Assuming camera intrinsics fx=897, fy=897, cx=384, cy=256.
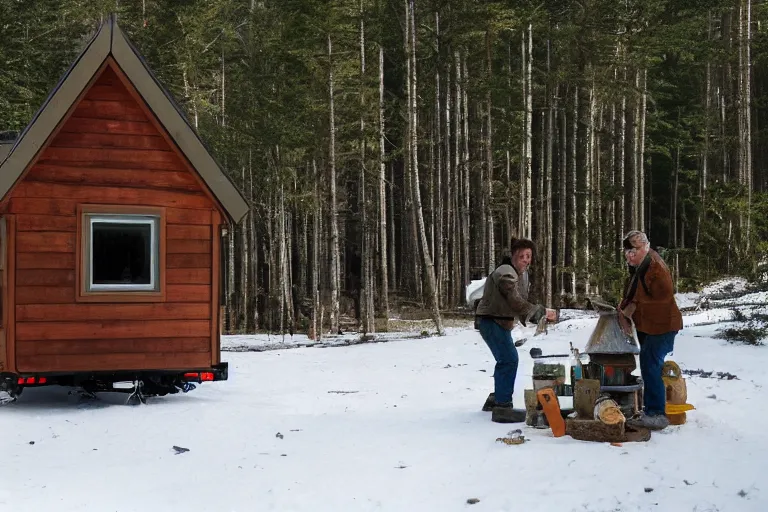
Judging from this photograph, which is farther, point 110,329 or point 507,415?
point 110,329

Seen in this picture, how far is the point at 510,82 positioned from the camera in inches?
1183

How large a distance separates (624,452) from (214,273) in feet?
18.9

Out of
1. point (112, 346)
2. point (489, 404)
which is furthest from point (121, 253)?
point (489, 404)

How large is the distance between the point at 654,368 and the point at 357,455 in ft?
9.27

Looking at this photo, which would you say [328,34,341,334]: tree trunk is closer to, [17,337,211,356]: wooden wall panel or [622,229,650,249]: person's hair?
[17,337,211,356]: wooden wall panel

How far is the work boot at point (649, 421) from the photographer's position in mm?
7943

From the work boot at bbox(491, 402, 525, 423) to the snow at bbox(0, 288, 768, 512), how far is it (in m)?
0.16

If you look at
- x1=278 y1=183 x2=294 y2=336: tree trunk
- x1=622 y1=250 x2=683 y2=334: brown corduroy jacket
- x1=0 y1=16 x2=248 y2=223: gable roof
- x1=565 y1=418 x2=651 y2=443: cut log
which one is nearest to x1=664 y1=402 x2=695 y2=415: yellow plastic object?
x1=565 y1=418 x2=651 y2=443: cut log

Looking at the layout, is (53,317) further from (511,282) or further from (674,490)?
(674,490)

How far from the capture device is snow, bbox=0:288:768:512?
248 inches

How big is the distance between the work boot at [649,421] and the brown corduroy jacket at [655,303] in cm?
76

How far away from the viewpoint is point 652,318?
8148mm

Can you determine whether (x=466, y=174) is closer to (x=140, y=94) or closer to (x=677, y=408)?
(x=140, y=94)

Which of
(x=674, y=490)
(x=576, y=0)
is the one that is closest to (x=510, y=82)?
(x=576, y=0)
